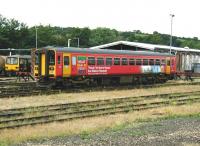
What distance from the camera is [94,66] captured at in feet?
108

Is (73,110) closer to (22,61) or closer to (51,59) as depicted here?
(51,59)

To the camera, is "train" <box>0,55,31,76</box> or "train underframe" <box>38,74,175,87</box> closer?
"train underframe" <box>38,74,175,87</box>

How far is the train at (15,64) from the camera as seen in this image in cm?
5045

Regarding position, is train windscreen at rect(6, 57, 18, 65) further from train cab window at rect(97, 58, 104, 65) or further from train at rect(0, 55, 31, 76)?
train cab window at rect(97, 58, 104, 65)

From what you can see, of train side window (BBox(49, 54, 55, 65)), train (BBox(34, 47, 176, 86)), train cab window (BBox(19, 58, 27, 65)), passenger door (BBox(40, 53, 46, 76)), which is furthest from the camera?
train cab window (BBox(19, 58, 27, 65))

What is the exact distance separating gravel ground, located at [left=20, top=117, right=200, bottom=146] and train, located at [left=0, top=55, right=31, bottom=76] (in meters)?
36.3

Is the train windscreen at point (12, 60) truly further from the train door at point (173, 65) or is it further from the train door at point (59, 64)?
the train door at point (59, 64)

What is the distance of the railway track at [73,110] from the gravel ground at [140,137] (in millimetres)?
3694

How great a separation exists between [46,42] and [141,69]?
7849 cm

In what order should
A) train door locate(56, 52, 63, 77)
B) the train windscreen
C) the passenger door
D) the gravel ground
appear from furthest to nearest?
the train windscreen
the passenger door
train door locate(56, 52, 63, 77)
the gravel ground

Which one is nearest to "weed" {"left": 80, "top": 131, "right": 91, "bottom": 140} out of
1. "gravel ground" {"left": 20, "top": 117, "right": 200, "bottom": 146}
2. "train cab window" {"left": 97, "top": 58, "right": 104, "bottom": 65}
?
"gravel ground" {"left": 20, "top": 117, "right": 200, "bottom": 146}

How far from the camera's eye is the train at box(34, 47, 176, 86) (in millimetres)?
30734

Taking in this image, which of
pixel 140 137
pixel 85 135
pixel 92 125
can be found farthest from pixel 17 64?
pixel 140 137

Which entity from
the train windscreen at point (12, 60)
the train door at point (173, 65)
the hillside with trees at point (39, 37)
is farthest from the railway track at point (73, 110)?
the hillside with trees at point (39, 37)
